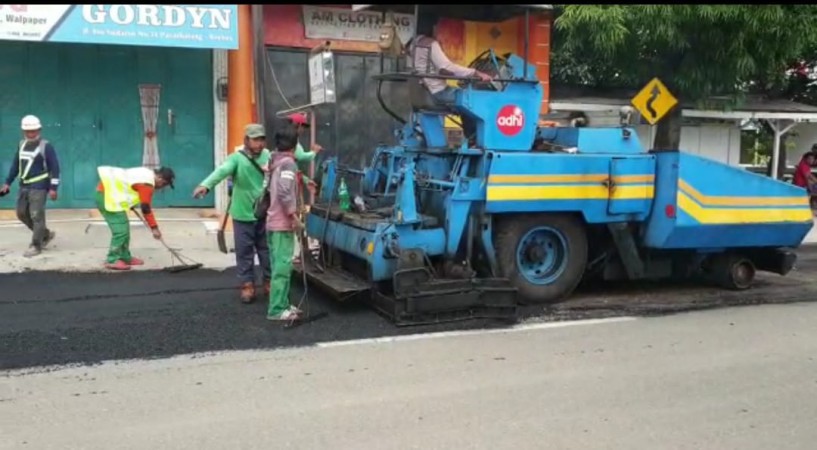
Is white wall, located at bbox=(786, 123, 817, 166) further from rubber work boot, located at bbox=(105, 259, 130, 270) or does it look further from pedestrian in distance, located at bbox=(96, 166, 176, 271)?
rubber work boot, located at bbox=(105, 259, 130, 270)

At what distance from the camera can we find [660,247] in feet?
24.9

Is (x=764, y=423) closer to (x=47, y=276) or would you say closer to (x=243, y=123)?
(x=47, y=276)

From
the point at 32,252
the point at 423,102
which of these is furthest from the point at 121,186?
the point at 423,102

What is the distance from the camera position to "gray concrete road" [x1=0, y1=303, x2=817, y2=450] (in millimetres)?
4152

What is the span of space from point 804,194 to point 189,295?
20.1 feet

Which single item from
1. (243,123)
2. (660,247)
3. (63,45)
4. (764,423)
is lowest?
(764,423)

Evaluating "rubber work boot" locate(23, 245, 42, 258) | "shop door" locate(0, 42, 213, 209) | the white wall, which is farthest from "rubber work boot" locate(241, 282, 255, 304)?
the white wall

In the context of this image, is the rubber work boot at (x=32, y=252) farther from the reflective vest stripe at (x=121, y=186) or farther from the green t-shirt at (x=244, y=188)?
the green t-shirt at (x=244, y=188)

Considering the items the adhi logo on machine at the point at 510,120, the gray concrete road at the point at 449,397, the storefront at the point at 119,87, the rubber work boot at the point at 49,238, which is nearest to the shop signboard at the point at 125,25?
the storefront at the point at 119,87

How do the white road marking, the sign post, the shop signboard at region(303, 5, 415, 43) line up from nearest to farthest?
the white road marking < the sign post < the shop signboard at region(303, 5, 415, 43)

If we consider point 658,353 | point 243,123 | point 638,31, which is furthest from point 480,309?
point 638,31

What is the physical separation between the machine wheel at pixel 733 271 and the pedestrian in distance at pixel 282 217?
4.41 meters

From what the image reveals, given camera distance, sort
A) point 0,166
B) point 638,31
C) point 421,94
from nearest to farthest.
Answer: point 421,94 → point 0,166 → point 638,31

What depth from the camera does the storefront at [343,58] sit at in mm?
12414
